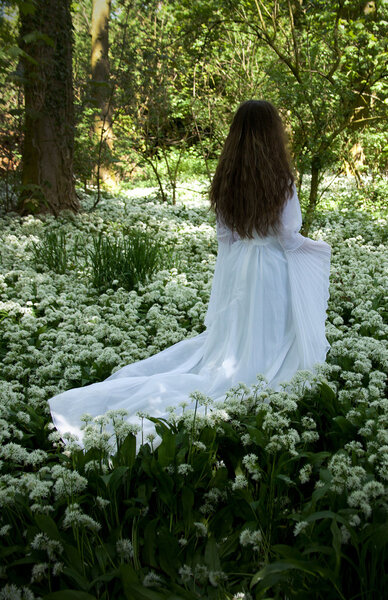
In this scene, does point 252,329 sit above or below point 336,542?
above

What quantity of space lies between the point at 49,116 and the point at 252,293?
20.4 ft

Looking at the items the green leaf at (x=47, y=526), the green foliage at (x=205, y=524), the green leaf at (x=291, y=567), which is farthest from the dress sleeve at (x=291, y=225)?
the green leaf at (x=47, y=526)

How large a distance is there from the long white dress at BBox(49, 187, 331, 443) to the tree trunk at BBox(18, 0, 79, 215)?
18.2ft

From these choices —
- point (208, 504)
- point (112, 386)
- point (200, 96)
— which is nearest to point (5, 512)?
point (208, 504)

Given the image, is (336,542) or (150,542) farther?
(150,542)

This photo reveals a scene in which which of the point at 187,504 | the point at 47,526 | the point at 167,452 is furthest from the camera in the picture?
the point at 167,452

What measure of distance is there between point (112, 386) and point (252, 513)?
139 cm

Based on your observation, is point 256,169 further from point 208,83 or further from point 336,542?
point 208,83

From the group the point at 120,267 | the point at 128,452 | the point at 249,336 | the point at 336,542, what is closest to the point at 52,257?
the point at 120,267

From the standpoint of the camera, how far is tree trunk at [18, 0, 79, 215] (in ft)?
25.1

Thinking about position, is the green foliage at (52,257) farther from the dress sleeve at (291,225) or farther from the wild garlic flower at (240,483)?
the wild garlic flower at (240,483)

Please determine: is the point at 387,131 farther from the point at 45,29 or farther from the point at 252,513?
the point at 252,513

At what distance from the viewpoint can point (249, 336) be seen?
332cm

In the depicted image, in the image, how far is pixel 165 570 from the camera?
189 cm
